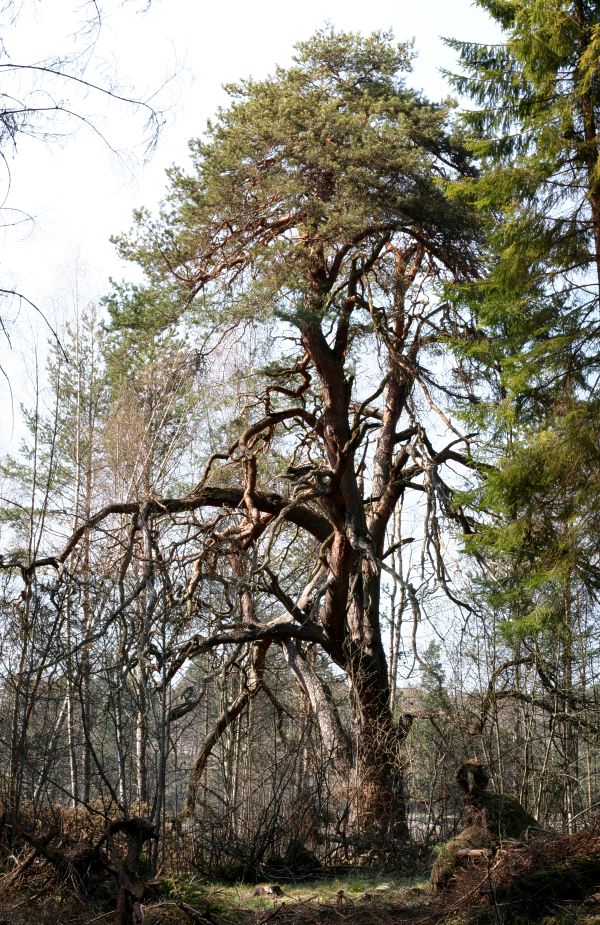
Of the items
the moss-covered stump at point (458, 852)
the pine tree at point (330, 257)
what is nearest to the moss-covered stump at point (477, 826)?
the moss-covered stump at point (458, 852)

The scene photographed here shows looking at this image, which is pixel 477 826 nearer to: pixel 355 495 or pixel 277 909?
pixel 277 909

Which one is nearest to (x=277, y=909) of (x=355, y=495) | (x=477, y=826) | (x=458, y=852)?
(x=458, y=852)

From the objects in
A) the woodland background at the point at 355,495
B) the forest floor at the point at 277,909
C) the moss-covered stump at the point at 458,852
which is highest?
the woodland background at the point at 355,495

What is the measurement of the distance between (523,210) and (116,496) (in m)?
11.3

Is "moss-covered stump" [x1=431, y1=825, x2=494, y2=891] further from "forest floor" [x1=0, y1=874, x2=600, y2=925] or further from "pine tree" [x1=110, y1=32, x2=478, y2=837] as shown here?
"pine tree" [x1=110, y1=32, x2=478, y2=837]

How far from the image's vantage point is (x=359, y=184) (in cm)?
1012

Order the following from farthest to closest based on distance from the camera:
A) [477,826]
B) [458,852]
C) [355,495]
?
[355,495], [477,826], [458,852]

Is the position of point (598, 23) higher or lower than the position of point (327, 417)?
higher

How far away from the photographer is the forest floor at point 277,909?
511 cm

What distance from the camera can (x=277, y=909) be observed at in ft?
18.6

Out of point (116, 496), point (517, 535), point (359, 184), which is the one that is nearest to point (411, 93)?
point (359, 184)

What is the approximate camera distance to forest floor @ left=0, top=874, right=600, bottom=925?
5113mm

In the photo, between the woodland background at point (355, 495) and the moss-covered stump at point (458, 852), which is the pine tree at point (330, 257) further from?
the moss-covered stump at point (458, 852)

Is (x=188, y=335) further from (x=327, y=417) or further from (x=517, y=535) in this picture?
(x=517, y=535)
